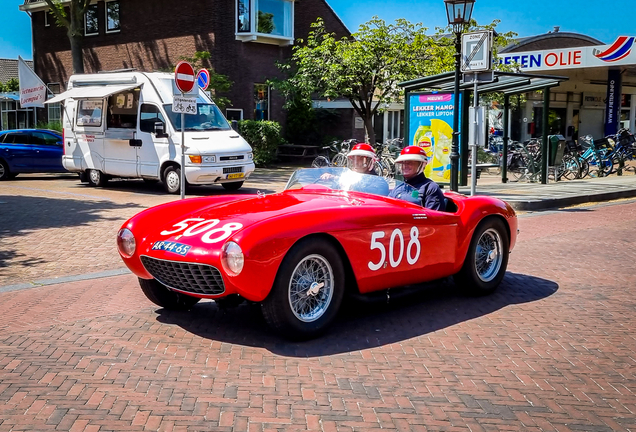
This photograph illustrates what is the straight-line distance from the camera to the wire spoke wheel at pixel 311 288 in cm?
492

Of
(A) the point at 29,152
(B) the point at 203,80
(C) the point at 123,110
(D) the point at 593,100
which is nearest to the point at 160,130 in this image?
(C) the point at 123,110

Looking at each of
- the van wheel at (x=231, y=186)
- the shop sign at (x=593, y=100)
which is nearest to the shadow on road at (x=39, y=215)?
the van wheel at (x=231, y=186)

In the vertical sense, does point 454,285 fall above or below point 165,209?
below

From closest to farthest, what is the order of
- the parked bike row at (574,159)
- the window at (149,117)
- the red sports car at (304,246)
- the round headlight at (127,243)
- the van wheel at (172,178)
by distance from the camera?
the red sports car at (304,246)
the round headlight at (127,243)
the van wheel at (172,178)
the window at (149,117)
the parked bike row at (574,159)

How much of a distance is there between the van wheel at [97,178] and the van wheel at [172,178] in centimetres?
246

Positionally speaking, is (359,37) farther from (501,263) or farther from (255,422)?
(255,422)

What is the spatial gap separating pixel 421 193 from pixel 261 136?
19472mm

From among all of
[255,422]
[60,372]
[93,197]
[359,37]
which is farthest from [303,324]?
[359,37]

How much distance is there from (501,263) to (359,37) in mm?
17309

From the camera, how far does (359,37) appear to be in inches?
896

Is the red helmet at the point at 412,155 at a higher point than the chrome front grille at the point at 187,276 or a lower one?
higher

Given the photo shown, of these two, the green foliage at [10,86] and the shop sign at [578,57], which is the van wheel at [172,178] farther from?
the green foliage at [10,86]

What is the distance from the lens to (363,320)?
18.7 ft

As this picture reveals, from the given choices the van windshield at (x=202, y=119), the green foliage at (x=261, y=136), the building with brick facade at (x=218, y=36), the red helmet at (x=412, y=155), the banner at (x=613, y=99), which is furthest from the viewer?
the banner at (x=613, y=99)
